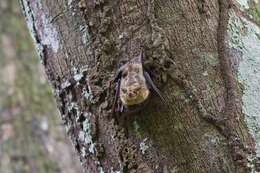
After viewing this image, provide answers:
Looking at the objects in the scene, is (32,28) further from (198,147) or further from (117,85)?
(198,147)

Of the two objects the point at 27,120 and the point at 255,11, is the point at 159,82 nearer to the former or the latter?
Answer: the point at 255,11

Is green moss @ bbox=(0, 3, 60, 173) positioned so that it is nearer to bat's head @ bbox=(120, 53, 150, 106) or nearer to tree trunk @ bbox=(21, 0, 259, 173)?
tree trunk @ bbox=(21, 0, 259, 173)

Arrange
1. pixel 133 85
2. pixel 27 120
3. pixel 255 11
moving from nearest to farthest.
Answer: pixel 133 85 < pixel 255 11 < pixel 27 120

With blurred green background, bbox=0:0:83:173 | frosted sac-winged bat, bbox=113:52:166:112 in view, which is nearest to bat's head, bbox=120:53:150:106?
frosted sac-winged bat, bbox=113:52:166:112

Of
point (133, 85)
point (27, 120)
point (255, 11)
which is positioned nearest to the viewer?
point (133, 85)

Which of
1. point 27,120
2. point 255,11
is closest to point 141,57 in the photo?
point 255,11

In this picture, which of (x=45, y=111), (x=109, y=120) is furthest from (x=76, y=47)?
(x=45, y=111)

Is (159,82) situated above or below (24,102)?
above
